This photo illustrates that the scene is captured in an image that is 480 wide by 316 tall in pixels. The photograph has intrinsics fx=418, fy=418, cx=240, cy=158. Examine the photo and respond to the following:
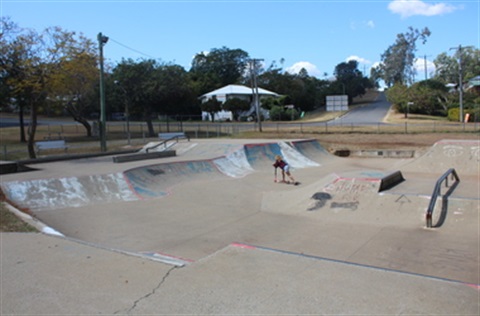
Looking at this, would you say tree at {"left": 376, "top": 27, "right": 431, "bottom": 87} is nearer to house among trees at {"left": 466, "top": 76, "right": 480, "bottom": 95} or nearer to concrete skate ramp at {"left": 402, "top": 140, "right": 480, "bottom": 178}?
house among trees at {"left": 466, "top": 76, "right": 480, "bottom": 95}

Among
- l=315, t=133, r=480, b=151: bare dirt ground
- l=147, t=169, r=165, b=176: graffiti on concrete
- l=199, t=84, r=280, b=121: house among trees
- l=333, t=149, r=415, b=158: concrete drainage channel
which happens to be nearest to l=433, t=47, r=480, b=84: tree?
l=199, t=84, r=280, b=121: house among trees

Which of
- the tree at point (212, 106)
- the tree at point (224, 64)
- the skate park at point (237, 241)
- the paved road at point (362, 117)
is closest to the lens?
the skate park at point (237, 241)

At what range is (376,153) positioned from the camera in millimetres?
26484

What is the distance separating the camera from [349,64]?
12450 cm

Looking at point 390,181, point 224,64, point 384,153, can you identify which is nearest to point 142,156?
point 390,181

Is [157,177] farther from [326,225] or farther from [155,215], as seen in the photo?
[326,225]

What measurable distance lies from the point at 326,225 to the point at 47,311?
7.34 m

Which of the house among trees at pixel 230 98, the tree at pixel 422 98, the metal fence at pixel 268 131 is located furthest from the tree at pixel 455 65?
the metal fence at pixel 268 131

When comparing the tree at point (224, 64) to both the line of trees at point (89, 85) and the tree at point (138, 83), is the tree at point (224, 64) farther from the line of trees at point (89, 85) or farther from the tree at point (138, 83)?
the tree at point (138, 83)

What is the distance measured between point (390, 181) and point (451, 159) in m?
7.51

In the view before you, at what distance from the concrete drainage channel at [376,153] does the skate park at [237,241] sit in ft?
21.0

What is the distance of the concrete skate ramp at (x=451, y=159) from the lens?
1752cm

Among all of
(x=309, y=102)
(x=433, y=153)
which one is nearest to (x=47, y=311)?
(x=433, y=153)

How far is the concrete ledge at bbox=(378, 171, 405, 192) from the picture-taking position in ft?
38.1
